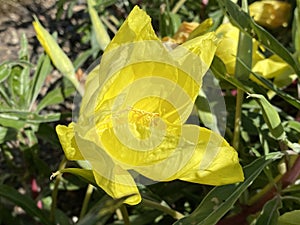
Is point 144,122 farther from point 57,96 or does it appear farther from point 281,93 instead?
point 57,96

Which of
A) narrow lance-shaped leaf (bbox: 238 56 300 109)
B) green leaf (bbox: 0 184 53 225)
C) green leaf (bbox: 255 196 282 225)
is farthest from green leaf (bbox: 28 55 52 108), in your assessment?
green leaf (bbox: 255 196 282 225)

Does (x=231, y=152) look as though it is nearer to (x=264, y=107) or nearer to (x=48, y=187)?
(x=264, y=107)

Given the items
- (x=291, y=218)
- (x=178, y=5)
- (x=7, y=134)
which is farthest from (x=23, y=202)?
(x=178, y=5)

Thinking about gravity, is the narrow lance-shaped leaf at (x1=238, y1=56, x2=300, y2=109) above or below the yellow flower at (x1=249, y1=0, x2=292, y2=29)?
above

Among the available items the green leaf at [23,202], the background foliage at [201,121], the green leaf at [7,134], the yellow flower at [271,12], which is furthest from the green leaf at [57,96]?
the yellow flower at [271,12]

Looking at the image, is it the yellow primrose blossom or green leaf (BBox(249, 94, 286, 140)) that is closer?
green leaf (BBox(249, 94, 286, 140))

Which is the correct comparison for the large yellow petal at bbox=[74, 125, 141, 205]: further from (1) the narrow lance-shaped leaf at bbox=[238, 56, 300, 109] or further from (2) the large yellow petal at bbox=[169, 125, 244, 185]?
(1) the narrow lance-shaped leaf at bbox=[238, 56, 300, 109]
